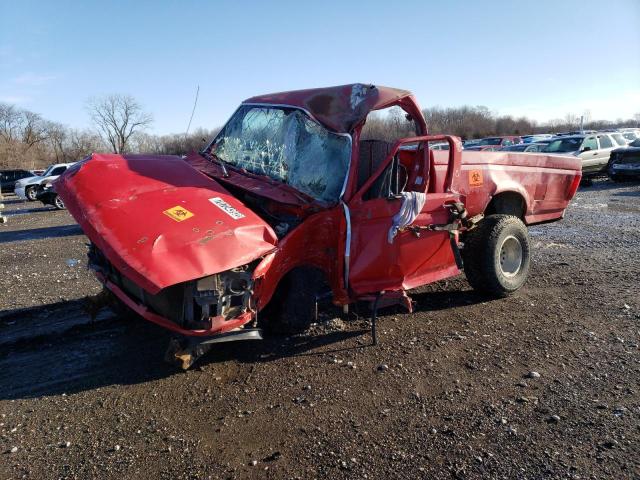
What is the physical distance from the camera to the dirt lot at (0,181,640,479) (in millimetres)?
2809

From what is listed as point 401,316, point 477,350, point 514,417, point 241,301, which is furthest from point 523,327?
point 241,301

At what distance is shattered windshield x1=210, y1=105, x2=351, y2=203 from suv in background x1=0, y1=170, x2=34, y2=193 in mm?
29234

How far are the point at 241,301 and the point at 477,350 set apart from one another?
6.94 feet

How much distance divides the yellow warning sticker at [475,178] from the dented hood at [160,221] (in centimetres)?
274

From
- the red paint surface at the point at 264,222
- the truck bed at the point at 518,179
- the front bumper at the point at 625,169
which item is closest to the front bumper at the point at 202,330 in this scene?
the red paint surface at the point at 264,222

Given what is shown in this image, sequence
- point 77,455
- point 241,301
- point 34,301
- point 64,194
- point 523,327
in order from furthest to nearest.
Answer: point 34,301, point 523,327, point 64,194, point 241,301, point 77,455

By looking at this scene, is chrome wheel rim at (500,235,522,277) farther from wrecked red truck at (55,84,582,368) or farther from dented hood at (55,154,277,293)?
dented hood at (55,154,277,293)

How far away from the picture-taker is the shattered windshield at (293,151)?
14.1ft

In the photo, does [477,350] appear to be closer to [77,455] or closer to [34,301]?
[77,455]

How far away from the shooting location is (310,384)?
12.1 feet

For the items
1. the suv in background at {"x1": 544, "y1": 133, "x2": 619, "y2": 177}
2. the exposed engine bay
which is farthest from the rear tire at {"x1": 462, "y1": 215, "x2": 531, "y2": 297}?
the suv in background at {"x1": 544, "y1": 133, "x2": 619, "y2": 177}

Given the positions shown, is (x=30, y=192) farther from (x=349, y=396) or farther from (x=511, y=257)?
(x=349, y=396)

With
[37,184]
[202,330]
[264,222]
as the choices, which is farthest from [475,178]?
[37,184]

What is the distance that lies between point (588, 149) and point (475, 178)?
53.3ft
